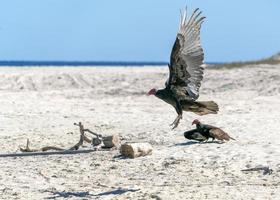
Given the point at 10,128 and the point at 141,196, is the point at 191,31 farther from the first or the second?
the point at 10,128

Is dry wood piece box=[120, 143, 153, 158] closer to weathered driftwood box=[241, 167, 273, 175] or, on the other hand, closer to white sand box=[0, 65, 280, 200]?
white sand box=[0, 65, 280, 200]

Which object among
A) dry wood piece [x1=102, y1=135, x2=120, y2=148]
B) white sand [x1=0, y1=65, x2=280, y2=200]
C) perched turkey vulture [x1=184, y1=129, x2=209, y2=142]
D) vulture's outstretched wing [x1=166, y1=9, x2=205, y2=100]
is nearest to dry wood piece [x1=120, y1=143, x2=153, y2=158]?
white sand [x1=0, y1=65, x2=280, y2=200]

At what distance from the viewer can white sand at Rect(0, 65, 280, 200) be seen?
926 cm

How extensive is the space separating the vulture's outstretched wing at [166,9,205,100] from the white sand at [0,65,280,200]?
1.22 metres

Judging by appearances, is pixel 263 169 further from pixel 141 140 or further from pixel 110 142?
pixel 141 140

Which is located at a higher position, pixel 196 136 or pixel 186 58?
pixel 186 58

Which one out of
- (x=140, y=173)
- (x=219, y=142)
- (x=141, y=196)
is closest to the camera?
(x=141, y=196)

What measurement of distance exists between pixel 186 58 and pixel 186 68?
133 mm

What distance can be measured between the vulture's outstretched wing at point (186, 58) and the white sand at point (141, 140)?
3.99 feet

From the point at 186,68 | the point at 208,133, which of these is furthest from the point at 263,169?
the point at 208,133

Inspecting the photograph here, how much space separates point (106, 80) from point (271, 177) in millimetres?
25085

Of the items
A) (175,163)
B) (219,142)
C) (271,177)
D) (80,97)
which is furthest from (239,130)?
(80,97)

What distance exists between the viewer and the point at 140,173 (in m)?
10.4

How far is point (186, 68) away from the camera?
962 centimetres
